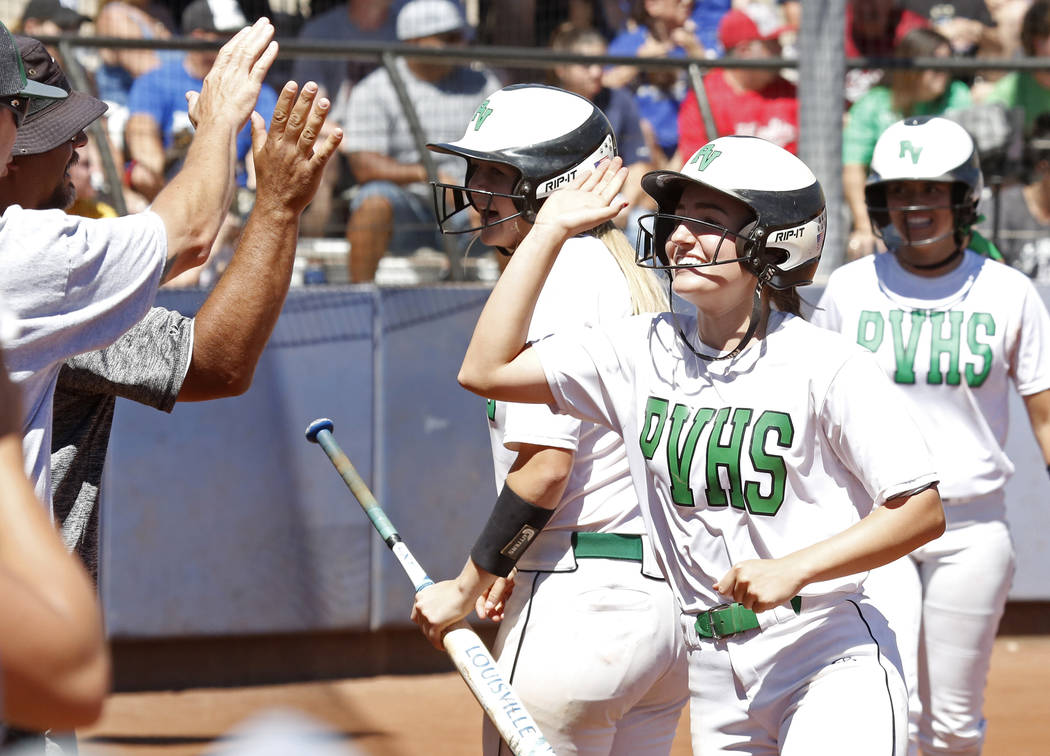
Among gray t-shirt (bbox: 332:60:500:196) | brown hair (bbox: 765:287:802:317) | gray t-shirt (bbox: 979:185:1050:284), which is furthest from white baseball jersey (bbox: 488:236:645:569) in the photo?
gray t-shirt (bbox: 979:185:1050:284)

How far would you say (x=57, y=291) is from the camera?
1858mm

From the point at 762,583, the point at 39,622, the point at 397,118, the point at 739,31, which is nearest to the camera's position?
the point at 39,622

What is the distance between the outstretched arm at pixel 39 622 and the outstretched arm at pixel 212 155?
3.25 feet

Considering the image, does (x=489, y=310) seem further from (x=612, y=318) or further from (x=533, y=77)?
(x=533, y=77)

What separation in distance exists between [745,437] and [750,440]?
1 cm

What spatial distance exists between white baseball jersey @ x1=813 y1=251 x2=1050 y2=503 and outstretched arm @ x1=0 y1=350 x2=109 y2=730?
3.62m

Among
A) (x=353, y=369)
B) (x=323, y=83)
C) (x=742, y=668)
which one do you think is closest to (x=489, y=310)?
(x=742, y=668)

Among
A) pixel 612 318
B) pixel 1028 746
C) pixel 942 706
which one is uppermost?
pixel 612 318

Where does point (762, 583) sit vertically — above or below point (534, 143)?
below

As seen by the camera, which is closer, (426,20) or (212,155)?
(212,155)

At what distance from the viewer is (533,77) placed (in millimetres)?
6598

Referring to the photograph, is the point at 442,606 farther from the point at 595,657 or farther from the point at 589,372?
the point at 589,372

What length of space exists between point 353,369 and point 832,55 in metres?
2.78

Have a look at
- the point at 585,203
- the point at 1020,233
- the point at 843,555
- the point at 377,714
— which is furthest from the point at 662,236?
the point at 1020,233
